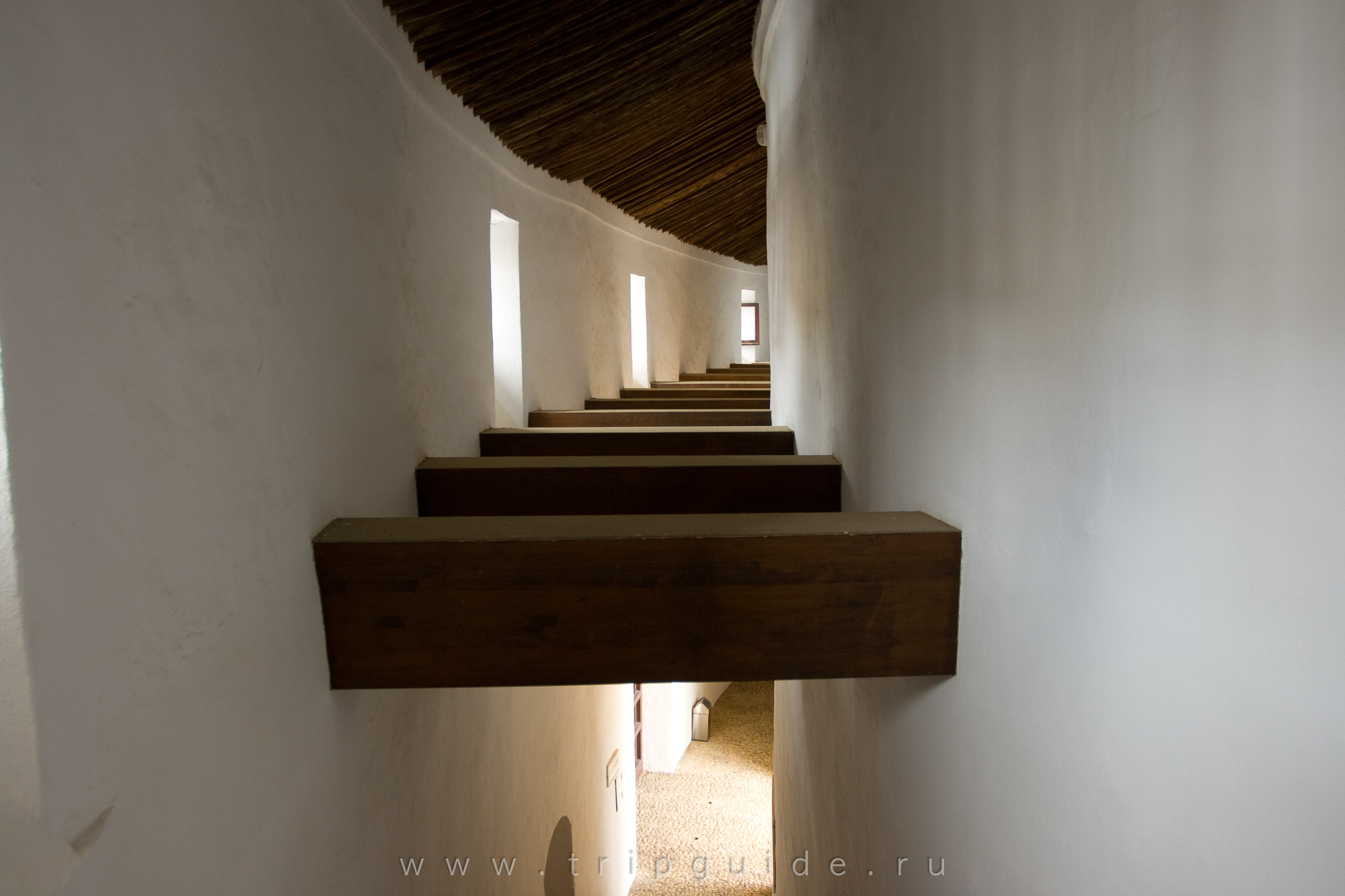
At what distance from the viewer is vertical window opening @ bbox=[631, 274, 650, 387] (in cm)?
884

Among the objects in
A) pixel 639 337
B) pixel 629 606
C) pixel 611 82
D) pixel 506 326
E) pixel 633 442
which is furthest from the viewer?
pixel 639 337

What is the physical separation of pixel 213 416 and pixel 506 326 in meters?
3.90

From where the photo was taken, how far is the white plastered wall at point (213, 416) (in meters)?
1.18

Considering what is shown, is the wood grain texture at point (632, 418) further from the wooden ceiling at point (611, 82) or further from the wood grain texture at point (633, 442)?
the wooden ceiling at point (611, 82)

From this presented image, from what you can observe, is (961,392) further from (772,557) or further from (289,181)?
(289,181)

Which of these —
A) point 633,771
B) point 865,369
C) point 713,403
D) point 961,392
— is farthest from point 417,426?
point 633,771

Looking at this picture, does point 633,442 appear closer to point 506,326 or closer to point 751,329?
point 506,326

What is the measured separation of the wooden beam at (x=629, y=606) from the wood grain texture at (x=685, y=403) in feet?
14.6

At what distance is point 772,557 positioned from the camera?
211cm

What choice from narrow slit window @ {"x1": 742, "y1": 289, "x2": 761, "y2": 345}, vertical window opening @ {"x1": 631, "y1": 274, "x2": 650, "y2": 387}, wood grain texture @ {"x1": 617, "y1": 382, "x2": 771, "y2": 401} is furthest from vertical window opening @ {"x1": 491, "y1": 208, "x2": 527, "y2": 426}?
narrow slit window @ {"x1": 742, "y1": 289, "x2": 761, "y2": 345}

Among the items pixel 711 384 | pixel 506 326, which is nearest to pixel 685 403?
pixel 506 326

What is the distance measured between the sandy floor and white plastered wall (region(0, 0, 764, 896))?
19.6 ft

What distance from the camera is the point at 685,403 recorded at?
22.0ft

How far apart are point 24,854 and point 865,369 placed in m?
2.39
